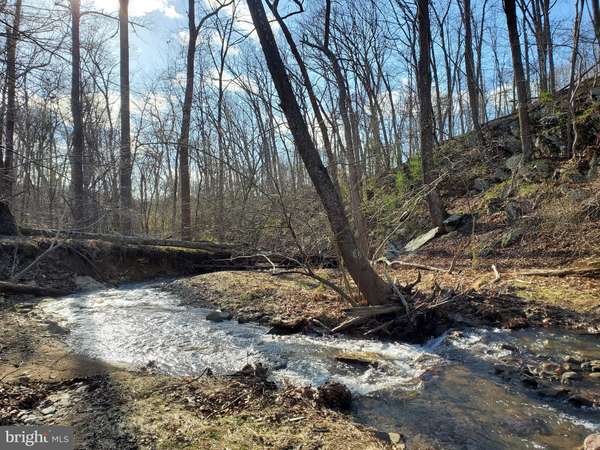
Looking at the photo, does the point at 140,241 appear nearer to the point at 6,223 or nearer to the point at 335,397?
the point at 6,223

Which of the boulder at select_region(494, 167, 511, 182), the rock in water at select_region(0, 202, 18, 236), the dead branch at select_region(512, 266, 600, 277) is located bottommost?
the dead branch at select_region(512, 266, 600, 277)

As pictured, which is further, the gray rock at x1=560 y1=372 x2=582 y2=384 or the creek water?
the gray rock at x1=560 y1=372 x2=582 y2=384

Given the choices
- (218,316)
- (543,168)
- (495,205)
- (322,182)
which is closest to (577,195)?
(543,168)

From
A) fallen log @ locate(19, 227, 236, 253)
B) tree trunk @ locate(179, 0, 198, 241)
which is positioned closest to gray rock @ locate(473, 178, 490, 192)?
fallen log @ locate(19, 227, 236, 253)

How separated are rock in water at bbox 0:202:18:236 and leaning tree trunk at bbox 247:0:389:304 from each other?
924 cm

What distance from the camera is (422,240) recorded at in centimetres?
1256

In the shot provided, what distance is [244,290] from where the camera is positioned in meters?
9.09

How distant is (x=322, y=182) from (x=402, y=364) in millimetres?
3002

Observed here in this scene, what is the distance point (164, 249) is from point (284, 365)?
9055mm

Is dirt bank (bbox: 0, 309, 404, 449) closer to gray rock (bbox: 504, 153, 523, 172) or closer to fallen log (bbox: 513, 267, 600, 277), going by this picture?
fallen log (bbox: 513, 267, 600, 277)

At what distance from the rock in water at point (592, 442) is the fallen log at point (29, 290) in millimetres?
9904

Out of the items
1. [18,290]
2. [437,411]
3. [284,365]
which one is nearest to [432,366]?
[437,411]

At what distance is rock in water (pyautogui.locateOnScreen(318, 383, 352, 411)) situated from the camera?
373 cm

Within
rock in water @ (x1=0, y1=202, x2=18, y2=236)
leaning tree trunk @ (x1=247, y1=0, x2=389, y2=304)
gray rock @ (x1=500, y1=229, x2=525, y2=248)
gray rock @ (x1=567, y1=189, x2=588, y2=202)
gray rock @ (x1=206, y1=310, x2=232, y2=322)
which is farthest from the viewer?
rock in water @ (x1=0, y1=202, x2=18, y2=236)
